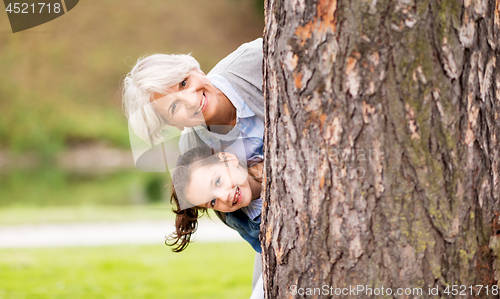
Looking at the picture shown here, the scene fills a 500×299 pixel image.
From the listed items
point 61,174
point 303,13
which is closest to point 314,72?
point 303,13

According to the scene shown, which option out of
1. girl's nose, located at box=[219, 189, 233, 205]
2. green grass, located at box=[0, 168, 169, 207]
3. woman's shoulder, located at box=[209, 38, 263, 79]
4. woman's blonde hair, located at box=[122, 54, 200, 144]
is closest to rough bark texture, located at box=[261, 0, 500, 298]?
girl's nose, located at box=[219, 189, 233, 205]

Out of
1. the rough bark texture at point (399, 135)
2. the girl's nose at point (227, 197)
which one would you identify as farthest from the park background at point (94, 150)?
the rough bark texture at point (399, 135)

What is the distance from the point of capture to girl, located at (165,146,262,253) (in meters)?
1.95

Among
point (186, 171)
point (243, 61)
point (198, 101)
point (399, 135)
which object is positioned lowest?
point (186, 171)

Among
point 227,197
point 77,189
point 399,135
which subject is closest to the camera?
point 399,135

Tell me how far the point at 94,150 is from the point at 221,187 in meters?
18.4

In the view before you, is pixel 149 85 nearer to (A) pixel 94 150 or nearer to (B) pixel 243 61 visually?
(B) pixel 243 61

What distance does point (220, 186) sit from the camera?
196 centimetres

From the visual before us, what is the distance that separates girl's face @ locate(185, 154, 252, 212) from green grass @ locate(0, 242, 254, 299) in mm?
2136

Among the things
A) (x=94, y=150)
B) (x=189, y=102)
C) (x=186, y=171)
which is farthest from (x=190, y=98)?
(x=94, y=150)

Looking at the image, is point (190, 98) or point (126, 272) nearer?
point (190, 98)

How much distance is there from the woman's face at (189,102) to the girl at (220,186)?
16 centimetres

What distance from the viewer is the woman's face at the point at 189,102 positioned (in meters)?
1.95

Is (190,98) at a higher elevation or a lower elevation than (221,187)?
higher
